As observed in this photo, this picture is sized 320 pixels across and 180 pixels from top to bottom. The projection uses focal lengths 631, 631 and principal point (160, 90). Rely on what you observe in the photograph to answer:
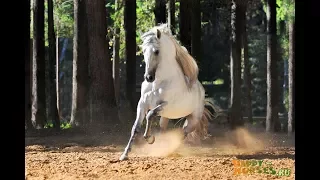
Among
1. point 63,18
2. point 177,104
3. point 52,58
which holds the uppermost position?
point 63,18

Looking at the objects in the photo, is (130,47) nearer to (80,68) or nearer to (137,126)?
(80,68)

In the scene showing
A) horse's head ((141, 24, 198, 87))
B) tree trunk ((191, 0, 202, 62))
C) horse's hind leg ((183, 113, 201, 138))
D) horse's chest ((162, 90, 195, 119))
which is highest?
tree trunk ((191, 0, 202, 62))

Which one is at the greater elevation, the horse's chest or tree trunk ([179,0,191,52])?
tree trunk ([179,0,191,52])

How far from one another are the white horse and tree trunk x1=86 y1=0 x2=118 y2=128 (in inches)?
234

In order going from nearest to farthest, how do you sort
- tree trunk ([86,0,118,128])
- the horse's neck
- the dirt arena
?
the dirt arena
the horse's neck
tree trunk ([86,0,118,128])

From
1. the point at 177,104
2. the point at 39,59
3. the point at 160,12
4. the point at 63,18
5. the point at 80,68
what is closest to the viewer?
the point at 177,104

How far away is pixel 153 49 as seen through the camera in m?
10.4

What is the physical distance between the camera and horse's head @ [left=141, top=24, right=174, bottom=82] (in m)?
10.3

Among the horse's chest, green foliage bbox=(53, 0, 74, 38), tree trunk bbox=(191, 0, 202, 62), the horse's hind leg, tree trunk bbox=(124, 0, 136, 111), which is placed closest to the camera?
the horse's chest

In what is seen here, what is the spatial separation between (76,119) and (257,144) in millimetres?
6986

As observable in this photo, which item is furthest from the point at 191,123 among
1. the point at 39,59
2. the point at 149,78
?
the point at 39,59

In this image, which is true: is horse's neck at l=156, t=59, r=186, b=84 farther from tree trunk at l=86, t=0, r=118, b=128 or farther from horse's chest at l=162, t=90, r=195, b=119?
tree trunk at l=86, t=0, r=118, b=128

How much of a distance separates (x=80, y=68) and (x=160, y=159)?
31.9ft

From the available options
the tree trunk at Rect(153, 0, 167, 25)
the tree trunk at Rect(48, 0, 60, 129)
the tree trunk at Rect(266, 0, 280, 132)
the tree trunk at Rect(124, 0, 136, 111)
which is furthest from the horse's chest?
the tree trunk at Rect(124, 0, 136, 111)
